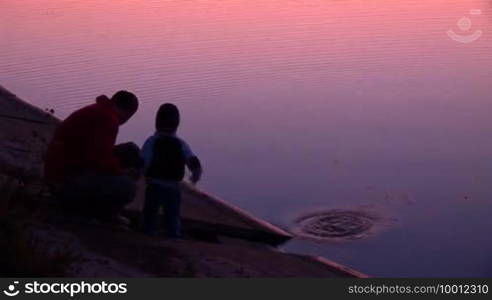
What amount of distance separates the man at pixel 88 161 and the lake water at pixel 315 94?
10.4 ft

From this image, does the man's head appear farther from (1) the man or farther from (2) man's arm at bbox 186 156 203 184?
(2) man's arm at bbox 186 156 203 184

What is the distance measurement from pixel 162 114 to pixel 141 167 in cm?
46

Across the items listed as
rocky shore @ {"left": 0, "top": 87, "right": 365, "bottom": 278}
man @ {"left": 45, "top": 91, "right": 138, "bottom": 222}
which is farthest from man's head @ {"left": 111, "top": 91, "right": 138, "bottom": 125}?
rocky shore @ {"left": 0, "top": 87, "right": 365, "bottom": 278}

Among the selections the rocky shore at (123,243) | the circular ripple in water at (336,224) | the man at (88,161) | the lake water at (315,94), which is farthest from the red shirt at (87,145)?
the circular ripple in water at (336,224)

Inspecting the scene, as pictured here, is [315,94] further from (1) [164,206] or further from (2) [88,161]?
(2) [88,161]

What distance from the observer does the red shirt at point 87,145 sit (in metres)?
8.70

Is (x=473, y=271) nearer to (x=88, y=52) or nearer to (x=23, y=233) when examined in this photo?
(x=23, y=233)

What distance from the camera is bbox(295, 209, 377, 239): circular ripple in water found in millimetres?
12016

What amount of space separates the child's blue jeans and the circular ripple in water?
276 centimetres

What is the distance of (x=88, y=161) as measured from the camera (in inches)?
344

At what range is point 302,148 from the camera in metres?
14.7

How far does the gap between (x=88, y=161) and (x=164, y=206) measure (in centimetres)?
90

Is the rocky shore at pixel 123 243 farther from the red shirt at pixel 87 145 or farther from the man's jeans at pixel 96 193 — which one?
the red shirt at pixel 87 145

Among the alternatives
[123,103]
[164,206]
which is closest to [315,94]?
[164,206]
